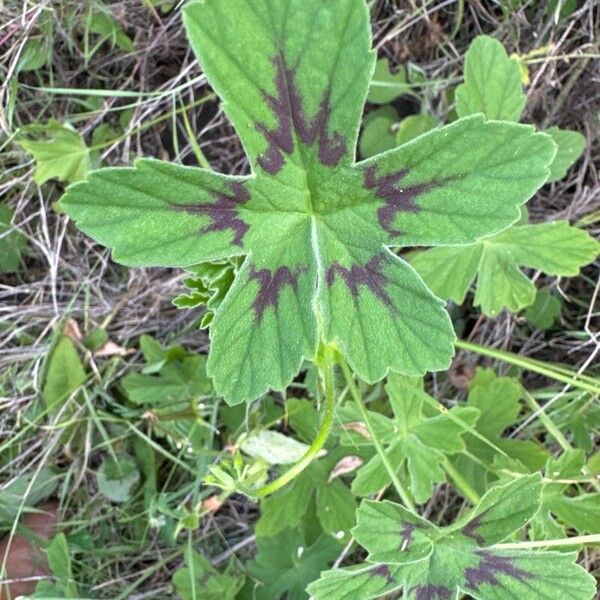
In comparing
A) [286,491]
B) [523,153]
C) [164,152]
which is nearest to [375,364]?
[523,153]

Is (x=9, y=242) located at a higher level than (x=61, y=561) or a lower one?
higher

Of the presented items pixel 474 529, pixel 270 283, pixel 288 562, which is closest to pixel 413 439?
pixel 474 529

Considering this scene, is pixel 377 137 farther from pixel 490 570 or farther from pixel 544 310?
pixel 490 570

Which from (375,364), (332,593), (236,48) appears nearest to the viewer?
(236,48)

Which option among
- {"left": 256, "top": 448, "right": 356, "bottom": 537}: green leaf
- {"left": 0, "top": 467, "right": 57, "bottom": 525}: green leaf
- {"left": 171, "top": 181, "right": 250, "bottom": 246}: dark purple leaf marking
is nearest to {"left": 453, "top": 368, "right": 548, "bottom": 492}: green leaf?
{"left": 256, "top": 448, "right": 356, "bottom": 537}: green leaf

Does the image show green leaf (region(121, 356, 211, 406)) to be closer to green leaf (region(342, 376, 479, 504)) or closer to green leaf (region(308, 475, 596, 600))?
green leaf (region(342, 376, 479, 504))

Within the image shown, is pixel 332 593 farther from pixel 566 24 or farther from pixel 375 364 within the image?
pixel 566 24

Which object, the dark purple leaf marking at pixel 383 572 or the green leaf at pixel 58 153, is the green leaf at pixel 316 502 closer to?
the dark purple leaf marking at pixel 383 572
